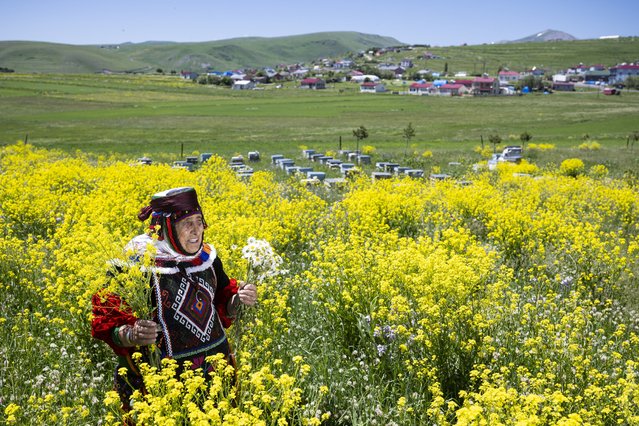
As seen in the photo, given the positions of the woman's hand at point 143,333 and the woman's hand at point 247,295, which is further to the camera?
the woman's hand at point 247,295

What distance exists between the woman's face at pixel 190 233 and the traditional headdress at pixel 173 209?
0.08ft

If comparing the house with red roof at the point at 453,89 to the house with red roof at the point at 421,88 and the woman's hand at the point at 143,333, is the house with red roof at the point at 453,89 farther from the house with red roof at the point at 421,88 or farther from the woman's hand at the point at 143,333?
the woman's hand at the point at 143,333

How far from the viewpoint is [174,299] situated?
142 inches

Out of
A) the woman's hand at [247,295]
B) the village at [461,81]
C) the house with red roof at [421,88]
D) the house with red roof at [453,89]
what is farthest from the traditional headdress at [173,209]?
the house with red roof at [421,88]

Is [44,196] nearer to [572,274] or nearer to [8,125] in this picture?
[572,274]

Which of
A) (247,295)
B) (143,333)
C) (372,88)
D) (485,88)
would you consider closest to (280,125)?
(247,295)

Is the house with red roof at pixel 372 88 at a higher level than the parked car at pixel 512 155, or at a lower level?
higher

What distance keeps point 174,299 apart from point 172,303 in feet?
0.10

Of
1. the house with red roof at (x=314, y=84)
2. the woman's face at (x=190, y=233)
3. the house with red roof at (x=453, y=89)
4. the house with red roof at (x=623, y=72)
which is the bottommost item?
the woman's face at (x=190, y=233)

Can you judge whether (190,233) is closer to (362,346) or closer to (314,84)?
(362,346)

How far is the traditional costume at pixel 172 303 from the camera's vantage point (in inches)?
138

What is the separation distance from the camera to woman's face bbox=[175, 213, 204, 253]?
362cm

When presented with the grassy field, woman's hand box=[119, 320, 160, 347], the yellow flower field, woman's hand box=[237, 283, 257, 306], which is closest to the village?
the grassy field

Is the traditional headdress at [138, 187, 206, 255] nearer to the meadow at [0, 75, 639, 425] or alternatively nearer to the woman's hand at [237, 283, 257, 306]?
the meadow at [0, 75, 639, 425]
